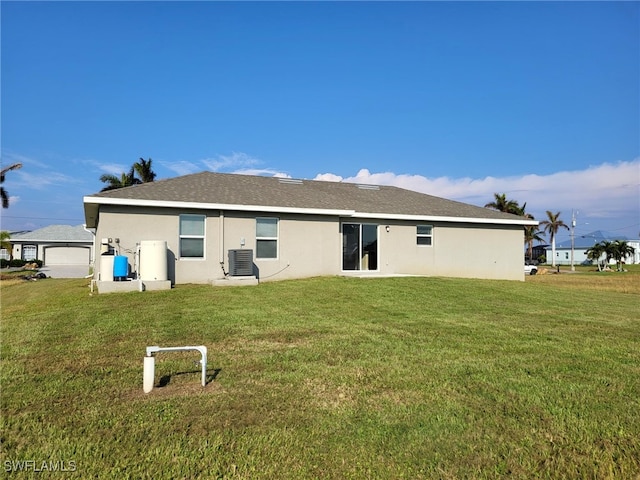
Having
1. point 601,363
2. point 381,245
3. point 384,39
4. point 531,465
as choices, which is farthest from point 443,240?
point 531,465

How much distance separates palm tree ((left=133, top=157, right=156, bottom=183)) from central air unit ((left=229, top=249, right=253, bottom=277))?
95.8 ft

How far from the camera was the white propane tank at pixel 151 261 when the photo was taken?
1238 cm

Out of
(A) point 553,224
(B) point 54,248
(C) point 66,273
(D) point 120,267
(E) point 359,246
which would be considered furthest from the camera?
(A) point 553,224

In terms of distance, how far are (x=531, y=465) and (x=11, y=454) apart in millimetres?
3439

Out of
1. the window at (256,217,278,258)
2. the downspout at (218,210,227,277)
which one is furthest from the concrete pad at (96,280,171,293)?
the window at (256,217,278,258)

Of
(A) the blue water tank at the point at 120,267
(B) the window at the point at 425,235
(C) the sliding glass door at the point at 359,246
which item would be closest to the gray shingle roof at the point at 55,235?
(A) the blue water tank at the point at 120,267

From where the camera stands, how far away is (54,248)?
42.5m

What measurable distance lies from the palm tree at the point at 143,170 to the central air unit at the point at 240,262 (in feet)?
95.8

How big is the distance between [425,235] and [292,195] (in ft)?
18.8

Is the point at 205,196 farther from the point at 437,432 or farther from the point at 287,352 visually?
the point at 437,432

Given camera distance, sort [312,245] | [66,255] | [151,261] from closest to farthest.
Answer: [151,261] < [312,245] < [66,255]

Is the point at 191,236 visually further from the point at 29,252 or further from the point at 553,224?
the point at 553,224

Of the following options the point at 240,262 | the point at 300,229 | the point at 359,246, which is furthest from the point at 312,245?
the point at 240,262

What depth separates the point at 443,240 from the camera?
713 inches
